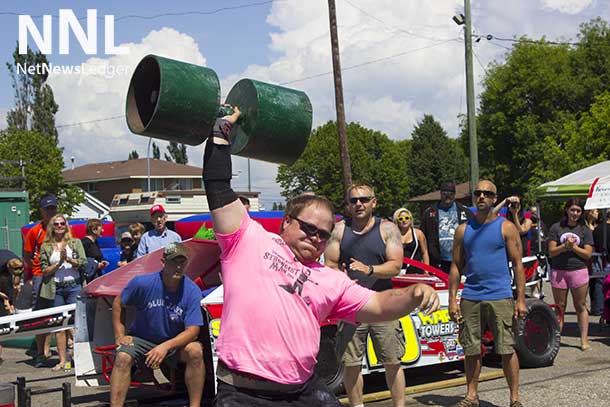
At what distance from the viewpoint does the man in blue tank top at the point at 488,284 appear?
6543 millimetres

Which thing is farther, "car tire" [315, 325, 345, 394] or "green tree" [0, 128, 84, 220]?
"green tree" [0, 128, 84, 220]

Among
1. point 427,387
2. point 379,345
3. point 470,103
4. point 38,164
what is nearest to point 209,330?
point 379,345

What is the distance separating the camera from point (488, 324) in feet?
21.8

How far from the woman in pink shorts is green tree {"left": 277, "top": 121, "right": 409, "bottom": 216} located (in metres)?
53.8

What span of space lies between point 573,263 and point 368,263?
454 centimetres

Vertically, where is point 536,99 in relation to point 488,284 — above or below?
above

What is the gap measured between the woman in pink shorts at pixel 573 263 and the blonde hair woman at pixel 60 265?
5.52 metres

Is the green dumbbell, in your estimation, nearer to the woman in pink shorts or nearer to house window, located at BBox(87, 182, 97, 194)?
the woman in pink shorts

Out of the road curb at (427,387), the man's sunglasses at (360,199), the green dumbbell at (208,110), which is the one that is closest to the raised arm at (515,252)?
the man's sunglasses at (360,199)

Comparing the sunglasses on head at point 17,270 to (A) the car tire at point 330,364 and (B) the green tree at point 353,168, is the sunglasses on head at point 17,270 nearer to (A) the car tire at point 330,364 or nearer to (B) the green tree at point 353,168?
(A) the car tire at point 330,364

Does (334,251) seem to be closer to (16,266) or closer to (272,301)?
(272,301)

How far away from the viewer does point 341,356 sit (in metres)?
6.18

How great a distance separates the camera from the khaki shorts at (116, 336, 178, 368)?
6.37 metres

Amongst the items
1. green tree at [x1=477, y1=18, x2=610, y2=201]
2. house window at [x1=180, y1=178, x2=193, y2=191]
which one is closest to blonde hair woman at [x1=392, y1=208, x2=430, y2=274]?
green tree at [x1=477, y1=18, x2=610, y2=201]
